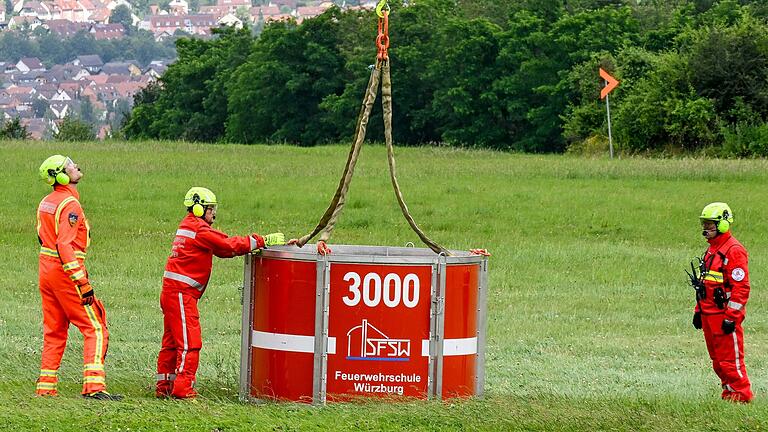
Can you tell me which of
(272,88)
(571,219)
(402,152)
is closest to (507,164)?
(402,152)

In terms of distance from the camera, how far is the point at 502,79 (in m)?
78.3

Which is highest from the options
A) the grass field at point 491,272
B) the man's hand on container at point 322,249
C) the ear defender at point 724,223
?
the ear defender at point 724,223

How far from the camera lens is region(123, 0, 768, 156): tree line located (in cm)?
5556

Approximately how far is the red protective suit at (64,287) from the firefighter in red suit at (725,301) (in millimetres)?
5270

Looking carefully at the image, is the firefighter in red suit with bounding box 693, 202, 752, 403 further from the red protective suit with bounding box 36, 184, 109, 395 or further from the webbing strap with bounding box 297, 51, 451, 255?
the red protective suit with bounding box 36, 184, 109, 395

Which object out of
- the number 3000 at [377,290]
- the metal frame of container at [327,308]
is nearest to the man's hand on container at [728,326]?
the metal frame of container at [327,308]

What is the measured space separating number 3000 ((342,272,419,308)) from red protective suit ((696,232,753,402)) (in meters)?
3.27

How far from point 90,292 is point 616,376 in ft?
18.3

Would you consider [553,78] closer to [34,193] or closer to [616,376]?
[34,193]

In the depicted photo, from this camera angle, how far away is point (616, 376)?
47.8ft

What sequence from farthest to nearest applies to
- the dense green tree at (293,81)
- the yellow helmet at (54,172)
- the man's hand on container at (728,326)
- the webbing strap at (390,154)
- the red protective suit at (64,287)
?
1. the dense green tree at (293,81)
2. the man's hand on container at (728,326)
3. the yellow helmet at (54,172)
4. the red protective suit at (64,287)
5. the webbing strap at (390,154)

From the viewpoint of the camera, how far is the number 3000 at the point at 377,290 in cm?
1103

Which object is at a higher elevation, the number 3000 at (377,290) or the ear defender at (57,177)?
the ear defender at (57,177)

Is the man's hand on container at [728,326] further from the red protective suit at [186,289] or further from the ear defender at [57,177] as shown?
the ear defender at [57,177]
